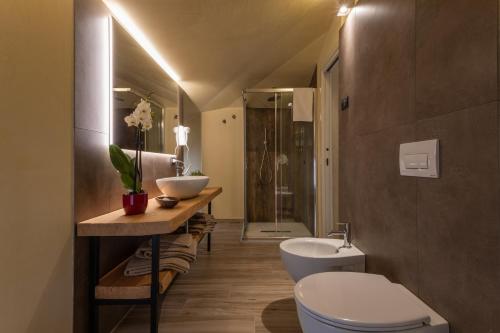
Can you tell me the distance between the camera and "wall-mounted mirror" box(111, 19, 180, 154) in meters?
1.58

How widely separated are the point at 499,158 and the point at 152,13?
1922 millimetres

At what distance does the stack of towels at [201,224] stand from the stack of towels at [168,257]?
659 mm

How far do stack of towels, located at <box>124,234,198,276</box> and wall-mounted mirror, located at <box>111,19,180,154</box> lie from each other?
2.29 feet

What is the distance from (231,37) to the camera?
218cm

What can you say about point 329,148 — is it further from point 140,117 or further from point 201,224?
point 140,117

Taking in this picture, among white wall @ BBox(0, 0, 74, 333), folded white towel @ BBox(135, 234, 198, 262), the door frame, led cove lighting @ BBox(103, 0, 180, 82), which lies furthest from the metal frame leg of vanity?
the door frame

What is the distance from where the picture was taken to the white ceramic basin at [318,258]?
56.4 inches

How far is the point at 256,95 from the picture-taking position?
377 centimetres

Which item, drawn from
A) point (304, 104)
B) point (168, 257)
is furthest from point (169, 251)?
point (304, 104)

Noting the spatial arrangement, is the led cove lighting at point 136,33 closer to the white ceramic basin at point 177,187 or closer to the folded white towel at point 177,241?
the white ceramic basin at point 177,187

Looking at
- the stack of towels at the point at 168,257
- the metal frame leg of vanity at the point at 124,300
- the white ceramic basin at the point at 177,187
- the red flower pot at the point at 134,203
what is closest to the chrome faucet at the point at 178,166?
the white ceramic basin at the point at 177,187

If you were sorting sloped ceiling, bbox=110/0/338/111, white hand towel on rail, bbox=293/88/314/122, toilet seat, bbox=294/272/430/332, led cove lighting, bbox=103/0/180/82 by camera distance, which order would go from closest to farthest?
toilet seat, bbox=294/272/430/332
led cove lighting, bbox=103/0/180/82
sloped ceiling, bbox=110/0/338/111
white hand towel on rail, bbox=293/88/314/122

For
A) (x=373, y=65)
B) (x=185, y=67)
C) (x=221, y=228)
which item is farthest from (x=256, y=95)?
(x=373, y=65)

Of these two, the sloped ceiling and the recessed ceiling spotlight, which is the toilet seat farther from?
the sloped ceiling
